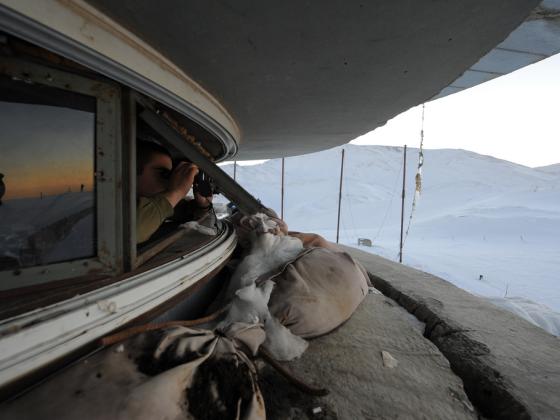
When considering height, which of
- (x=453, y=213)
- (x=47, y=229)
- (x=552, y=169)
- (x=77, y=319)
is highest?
(x=552, y=169)

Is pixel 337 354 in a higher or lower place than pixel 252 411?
lower

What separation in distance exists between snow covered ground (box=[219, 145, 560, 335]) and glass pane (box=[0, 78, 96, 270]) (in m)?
4.92

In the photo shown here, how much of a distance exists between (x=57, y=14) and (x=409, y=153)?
58.5 metres

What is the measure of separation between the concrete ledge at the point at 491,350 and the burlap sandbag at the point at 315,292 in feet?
1.78

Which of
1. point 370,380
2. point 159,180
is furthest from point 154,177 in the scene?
point 370,380

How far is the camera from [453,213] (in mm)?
25156

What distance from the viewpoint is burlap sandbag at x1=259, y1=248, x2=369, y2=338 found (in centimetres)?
150

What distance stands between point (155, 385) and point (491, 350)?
1.64m

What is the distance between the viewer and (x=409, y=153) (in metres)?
53.2

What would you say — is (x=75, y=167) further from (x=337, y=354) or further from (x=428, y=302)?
(x=428, y=302)

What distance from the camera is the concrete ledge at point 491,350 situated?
122 centimetres

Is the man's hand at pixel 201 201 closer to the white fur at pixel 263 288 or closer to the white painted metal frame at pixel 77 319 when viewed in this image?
the white fur at pixel 263 288

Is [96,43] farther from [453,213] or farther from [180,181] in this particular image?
[453,213]

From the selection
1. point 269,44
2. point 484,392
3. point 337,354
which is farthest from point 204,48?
point 484,392
